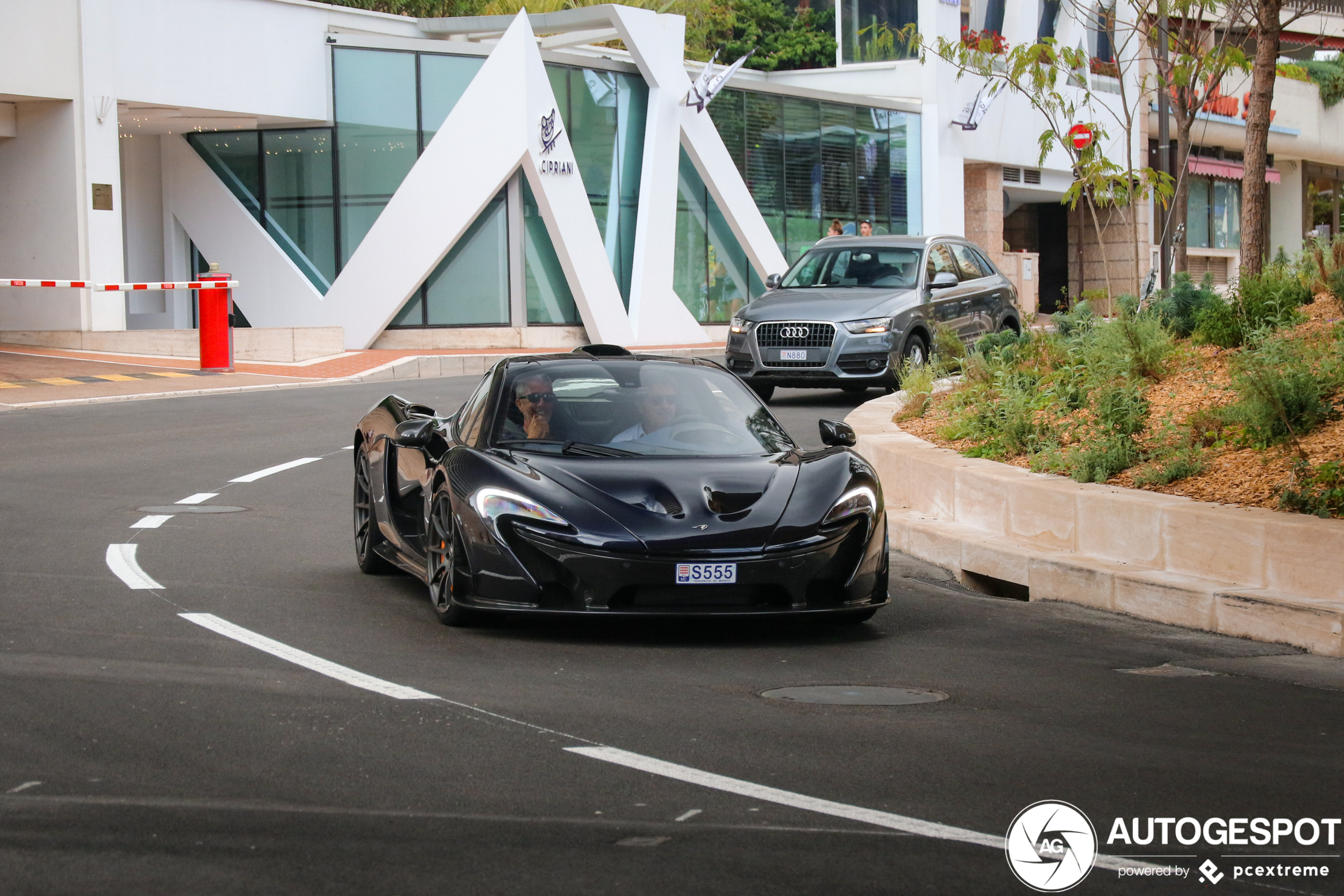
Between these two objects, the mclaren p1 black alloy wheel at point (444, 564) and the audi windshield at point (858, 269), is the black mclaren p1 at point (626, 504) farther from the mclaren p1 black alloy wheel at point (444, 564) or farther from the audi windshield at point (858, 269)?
the audi windshield at point (858, 269)

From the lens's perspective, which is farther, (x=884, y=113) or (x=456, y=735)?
(x=884, y=113)

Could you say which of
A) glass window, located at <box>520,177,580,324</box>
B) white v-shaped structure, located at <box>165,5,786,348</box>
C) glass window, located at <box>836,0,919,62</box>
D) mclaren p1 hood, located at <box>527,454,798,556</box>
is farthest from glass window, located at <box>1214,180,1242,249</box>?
mclaren p1 hood, located at <box>527,454,798,556</box>

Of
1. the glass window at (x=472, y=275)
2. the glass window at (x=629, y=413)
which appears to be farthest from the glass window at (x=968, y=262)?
the glass window at (x=472, y=275)

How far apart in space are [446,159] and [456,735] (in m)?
26.9

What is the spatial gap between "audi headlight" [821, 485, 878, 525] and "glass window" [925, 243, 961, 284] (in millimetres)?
12175

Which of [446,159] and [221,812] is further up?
[446,159]

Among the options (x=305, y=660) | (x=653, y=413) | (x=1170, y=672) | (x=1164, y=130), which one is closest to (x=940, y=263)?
(x=653, y=413)

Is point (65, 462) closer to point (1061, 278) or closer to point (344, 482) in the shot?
point (344, 482)

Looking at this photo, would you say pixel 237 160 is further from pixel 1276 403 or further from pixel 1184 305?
pixel 1276 403

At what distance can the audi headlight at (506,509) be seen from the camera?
708 centimetres

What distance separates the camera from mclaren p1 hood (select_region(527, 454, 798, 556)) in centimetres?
705

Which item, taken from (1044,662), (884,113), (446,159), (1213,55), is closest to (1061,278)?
(884,113)

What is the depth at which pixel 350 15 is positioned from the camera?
1293 inches

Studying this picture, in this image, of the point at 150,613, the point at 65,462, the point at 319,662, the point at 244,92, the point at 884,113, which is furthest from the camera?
the point at 884,113
